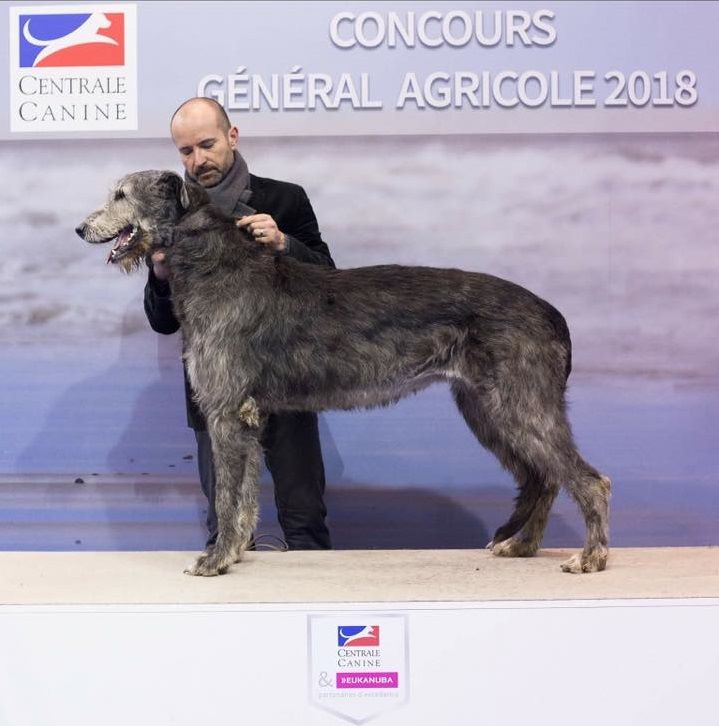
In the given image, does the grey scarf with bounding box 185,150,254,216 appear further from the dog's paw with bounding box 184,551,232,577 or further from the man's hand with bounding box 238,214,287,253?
the dog's paw with bounding box 184,551,232,577

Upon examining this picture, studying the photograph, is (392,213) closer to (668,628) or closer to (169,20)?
(169,20)

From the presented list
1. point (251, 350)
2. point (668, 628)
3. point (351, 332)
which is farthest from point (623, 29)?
point (668, 628)

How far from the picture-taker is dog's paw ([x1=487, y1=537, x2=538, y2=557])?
11.6 feet

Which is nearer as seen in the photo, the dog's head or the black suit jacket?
the dog's head

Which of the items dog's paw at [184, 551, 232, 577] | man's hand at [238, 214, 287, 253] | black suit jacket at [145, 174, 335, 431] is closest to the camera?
dog's paw at [184, 551, 232, 577]

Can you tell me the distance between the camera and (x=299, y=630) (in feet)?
8.67

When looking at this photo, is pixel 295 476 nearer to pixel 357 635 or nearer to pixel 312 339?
pixel 312 339

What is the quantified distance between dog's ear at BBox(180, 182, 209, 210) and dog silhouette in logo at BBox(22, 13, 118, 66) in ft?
4.28

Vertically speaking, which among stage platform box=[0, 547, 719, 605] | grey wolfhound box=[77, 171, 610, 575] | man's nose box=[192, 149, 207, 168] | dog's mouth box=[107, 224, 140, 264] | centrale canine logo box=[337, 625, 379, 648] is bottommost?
centrale canine logo box=[337, 625, 379, 648]

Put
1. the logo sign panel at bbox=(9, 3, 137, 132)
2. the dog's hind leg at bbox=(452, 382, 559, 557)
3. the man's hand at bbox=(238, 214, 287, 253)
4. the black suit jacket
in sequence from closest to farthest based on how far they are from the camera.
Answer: the man's hand at bbox=(238, 214, 287, 253) < the dog's hind leg at bbox=(452, 382, 559, 557) < the black suit jacket < the logo sign panel at bbox=(9, 3, 137, 132)

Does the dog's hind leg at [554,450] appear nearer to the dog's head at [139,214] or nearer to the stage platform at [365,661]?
the stage platform at [365,661]

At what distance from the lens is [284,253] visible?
3596mm

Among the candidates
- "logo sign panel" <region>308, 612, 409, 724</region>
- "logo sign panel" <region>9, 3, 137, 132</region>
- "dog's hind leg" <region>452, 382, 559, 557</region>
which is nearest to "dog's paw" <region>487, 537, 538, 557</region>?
"dog's hind leg" <region>452, 382, 559, 557</region>

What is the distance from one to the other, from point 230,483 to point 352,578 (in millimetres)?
498
